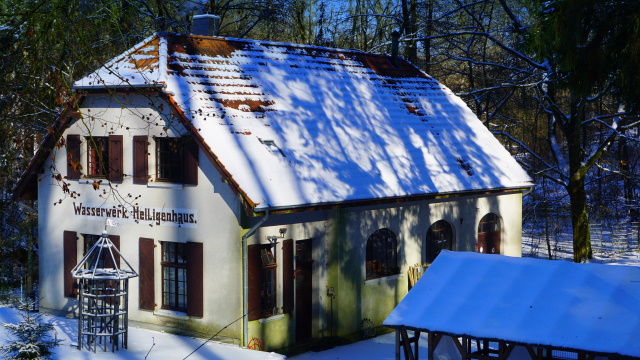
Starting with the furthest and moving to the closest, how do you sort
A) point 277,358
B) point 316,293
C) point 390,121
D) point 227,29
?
1. point 227,29
2. point 390,121
3. point 316,293
4. point 277,358

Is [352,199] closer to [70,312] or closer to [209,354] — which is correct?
[209,354]

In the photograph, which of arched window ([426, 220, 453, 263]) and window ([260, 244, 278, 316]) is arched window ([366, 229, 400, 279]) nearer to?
arched window ([426, 220, 453, 263])

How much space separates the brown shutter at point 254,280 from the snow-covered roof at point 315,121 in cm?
111

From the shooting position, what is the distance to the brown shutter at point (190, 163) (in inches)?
671

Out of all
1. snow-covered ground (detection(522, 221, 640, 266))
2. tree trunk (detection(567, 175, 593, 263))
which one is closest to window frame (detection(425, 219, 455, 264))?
tree trunk (detection(567, 175, 593, 263))

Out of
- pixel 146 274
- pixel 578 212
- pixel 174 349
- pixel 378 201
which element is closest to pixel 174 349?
pixel 174 349

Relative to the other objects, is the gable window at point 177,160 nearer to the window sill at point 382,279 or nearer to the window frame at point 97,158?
the window frame at point 97,158

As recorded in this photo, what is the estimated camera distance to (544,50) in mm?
16484

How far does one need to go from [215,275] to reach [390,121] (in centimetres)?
718

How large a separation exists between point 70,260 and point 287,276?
5119 mm

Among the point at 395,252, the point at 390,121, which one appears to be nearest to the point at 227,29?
the point at 390,121

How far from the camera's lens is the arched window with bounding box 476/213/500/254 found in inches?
902

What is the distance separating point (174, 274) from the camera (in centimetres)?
1747

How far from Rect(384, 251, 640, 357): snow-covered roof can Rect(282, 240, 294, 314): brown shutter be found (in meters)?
3.93
